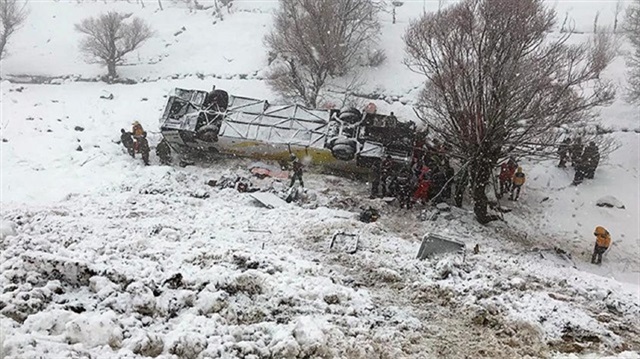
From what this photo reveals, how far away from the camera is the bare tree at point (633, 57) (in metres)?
18.5

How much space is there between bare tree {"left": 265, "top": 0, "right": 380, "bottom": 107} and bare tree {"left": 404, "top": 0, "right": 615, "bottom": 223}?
8069mm

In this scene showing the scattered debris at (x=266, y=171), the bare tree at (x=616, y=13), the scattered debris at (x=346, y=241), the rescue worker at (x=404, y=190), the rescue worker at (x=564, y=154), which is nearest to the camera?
the scattered debris at (x=346, y=241)

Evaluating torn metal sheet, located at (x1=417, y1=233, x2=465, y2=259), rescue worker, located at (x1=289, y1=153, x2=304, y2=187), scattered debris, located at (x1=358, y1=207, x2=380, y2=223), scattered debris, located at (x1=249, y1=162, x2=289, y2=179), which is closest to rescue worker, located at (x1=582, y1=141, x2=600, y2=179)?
scattered debris, located at (x1=358, y1=207, x2=380, y2=223)

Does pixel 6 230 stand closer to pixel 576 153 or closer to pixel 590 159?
pixel 576 153

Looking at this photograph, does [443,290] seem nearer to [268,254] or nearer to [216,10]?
[268,254]

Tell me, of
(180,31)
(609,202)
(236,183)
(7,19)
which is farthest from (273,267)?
(7,19)

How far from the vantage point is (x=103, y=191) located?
1272 cm

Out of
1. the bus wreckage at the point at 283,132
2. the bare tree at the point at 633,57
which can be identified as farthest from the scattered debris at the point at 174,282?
the bare tree at the point at 633,57

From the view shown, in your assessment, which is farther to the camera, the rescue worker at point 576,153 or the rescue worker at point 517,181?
the rescue worker at point 576,153

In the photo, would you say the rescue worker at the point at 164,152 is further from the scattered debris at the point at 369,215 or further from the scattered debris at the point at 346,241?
the scattered debris at the point at 346,241

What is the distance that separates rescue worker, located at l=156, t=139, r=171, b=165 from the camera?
48.9ft

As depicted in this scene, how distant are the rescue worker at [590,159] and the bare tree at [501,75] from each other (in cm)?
290

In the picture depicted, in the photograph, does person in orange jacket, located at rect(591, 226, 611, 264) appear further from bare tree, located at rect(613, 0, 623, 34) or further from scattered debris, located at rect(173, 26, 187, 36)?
scattered debris, located at rect(173, 26, 187, 36)

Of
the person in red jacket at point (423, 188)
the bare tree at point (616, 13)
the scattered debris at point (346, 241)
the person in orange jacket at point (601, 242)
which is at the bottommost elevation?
the scattered debris at point (346, 241)
